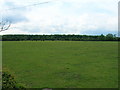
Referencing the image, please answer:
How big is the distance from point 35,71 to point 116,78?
3.45 meters

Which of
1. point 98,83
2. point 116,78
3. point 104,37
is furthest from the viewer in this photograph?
point 104,37

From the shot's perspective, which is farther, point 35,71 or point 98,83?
point 35,71

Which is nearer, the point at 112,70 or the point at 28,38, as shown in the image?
the point at 112,70

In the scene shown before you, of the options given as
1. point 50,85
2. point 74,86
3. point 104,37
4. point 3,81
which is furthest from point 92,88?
point 104,37

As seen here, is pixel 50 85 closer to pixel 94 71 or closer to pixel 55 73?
pixel 55 73

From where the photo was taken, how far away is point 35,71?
1073 centimetres

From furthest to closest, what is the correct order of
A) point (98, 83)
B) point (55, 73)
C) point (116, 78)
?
point (55, 73)
point (116, 78)
point (98, 83)

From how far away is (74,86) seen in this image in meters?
8.06

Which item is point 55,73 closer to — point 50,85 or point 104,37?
point 50,85

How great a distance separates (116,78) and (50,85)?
259cm

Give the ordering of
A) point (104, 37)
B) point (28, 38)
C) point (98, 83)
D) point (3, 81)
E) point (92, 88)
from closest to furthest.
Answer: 1. point (3, 81)
2. point (92, 88)
3. point (98, 83)
4. point (104, 37)
5. point (28, 38)

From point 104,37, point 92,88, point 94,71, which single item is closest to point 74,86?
point 92,88

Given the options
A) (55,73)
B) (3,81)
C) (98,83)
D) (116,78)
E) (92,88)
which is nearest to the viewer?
(3,81)

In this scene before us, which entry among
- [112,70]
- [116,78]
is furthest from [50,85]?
[112,70]
